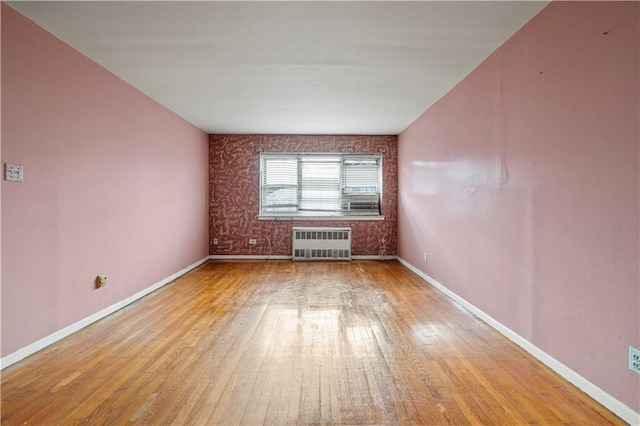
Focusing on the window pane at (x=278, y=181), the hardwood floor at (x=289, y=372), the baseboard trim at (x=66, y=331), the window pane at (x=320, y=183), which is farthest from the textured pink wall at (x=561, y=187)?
the window pane at (x=278, y=181)

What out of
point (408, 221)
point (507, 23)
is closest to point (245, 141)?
point (408, 221)

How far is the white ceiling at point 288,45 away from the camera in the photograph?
2.43 meters

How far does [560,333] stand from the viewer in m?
2.23

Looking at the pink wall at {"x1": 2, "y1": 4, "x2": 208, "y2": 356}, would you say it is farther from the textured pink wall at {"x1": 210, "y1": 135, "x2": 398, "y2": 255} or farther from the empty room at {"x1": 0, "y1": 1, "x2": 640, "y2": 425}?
the textured pink wall at {"x1": 210, "y1": 135, "x2": 398, "y2": 255}

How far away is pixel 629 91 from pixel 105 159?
403 cm

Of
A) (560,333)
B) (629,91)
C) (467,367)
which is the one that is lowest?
(467,367)

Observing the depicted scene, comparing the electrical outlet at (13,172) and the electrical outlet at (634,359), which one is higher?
the electrical outlet at (13,172)

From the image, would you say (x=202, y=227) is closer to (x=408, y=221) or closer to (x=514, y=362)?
(x=408, y=221)

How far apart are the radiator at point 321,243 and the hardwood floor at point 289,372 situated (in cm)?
288

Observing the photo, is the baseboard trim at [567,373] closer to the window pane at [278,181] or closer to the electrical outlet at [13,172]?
the electrical outlet at [13,172]

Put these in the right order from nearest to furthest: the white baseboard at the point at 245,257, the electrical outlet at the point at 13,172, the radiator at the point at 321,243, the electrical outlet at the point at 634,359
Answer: the electrical outlet at the point at 634,359 → the electrical outlet at the point at 13,172 → the radiator at the point at 321,243 → the white baseboard at the point at 245,257

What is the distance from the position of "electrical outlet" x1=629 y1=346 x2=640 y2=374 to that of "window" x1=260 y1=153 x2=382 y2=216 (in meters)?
5.23

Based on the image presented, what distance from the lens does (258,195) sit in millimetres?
6793

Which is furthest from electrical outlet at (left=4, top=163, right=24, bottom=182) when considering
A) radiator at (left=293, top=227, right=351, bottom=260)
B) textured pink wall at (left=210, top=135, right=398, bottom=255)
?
radiator at (left=293, top=227, right=351, bottom=260)
